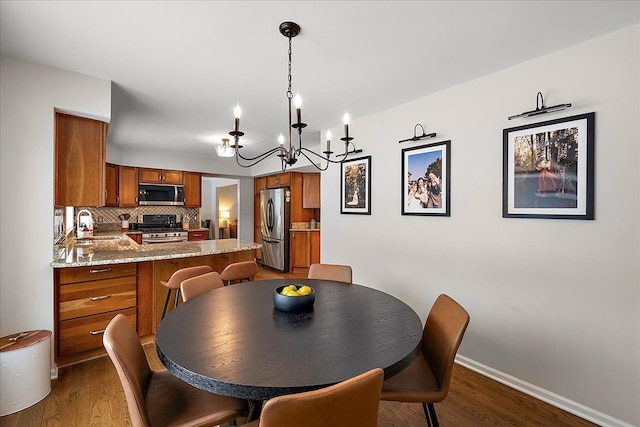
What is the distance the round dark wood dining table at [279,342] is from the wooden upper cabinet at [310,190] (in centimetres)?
440

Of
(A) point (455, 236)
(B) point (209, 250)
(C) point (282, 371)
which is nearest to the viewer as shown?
(C) point (282, 371)

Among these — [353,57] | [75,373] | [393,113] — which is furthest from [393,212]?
[75,373]

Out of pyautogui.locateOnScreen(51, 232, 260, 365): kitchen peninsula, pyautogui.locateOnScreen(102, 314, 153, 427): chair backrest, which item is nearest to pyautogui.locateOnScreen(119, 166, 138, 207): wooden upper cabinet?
pyautogui.locateOnScreen(51, 232, 260, 365): kitchen peninsula

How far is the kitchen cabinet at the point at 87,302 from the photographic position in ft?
7.65

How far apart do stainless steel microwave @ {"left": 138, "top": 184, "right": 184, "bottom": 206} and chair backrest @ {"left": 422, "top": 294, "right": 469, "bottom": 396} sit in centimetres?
531

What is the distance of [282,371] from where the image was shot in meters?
0.98

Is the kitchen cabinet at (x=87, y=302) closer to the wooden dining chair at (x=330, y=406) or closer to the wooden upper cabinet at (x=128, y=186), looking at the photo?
the wooden dining chair at (x=330, y=406)

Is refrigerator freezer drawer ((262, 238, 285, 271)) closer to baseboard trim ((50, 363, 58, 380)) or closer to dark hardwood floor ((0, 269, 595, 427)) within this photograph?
dark hardwood floor ((0, 269, 595, 427))

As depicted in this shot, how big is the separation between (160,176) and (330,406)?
5720 millimetres

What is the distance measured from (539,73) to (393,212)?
5.15 ft

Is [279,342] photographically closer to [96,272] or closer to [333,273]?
[333,273]

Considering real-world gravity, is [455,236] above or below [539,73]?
below

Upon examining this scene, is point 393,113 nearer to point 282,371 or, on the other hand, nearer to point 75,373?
point 282,371

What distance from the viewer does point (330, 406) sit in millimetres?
813
